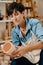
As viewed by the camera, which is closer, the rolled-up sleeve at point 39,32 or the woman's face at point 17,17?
the rolled-up sleeve at point 39,32

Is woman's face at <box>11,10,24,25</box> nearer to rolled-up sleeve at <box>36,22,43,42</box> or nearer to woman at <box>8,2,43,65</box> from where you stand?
woman at <box>8,2,43,65</box>

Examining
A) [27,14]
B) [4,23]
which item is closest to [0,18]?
[4,23]

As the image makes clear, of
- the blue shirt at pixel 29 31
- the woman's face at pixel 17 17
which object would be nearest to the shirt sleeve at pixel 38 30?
the blue shirt at pixel 29 31

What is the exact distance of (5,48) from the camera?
1.55 metres

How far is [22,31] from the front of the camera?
1.82 meters

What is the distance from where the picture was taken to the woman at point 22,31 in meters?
1.57

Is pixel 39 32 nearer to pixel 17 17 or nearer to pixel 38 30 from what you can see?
pixel 38 30

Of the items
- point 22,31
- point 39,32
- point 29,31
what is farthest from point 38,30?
point 22,31

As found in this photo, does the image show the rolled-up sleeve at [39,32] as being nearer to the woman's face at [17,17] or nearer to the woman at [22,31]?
the woman at [22,31]

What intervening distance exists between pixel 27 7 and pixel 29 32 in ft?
4.83

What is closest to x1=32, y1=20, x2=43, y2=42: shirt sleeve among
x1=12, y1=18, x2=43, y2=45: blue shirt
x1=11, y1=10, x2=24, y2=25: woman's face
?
x1=12, y1=18, x2=43, y2=45: blue shirt

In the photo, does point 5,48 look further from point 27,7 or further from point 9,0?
point 27,7

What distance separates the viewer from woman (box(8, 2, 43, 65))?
157cm

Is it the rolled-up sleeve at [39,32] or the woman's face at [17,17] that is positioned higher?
the woman's face at [17,17]
